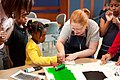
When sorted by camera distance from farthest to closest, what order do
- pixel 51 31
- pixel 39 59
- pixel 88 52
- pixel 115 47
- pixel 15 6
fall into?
pixel 51 31
pixel 88 52
pixel 115 47
pixel 39 59
pixel 15 6

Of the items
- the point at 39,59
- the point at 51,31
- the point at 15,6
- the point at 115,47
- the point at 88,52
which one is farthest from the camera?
the point at 51,31

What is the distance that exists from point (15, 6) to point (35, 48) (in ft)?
1.79

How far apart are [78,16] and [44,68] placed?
0.58 m

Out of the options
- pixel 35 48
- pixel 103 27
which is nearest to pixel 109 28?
pixel 103 27

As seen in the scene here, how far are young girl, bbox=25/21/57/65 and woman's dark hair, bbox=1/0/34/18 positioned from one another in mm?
443

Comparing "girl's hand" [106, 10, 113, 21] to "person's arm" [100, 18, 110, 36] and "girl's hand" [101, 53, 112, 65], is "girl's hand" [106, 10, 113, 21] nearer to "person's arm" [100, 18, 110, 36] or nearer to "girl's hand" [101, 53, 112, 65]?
"person's arm" [100, 18, 110, 36]

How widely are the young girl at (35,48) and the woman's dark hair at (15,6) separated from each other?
0.44 m

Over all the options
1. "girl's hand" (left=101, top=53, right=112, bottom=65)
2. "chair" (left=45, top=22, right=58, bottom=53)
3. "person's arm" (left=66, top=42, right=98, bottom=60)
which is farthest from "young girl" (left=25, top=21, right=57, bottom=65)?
"chair" (left=45, top=22, right=58, bottom=53)

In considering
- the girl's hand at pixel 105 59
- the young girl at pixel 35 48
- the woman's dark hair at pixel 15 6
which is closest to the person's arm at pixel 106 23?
the girl's hand at pixel 105 59

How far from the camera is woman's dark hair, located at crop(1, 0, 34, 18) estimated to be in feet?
4.63

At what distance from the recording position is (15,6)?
1414mm

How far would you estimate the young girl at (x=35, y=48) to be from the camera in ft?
5.85

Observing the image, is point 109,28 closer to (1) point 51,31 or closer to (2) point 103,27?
(2) point 103,27

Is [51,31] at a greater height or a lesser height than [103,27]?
lesser
